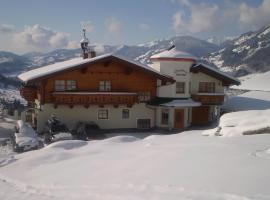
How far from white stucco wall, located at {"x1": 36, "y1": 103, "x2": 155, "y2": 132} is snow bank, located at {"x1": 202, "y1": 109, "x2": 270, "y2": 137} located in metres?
13.1

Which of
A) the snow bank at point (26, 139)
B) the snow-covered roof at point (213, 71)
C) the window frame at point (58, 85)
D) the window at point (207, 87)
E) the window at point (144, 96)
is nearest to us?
the snow bank at point (26, 139)

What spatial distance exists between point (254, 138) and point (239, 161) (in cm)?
411

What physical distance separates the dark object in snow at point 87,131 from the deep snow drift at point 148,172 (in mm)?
11386

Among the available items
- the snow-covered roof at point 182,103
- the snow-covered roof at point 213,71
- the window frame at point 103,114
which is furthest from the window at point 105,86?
the snow-covered roof at point 213,71

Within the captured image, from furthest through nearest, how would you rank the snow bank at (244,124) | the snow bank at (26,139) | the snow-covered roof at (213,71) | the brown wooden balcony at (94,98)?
the snow-covered roof at (213,71)
the brown wooden balcony at (94,98)
the snow bank at (26,139)
the snow bank at (244,124)

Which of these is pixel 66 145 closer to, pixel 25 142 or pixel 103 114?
pixel 25 142

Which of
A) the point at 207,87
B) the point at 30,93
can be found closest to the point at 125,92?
the point at 30,93

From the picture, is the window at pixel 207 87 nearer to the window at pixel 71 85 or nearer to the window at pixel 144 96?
the window at pixel 144 96

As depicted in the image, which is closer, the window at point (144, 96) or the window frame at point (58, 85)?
the window frame at point (58, 85)

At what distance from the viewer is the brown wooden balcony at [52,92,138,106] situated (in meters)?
30.0

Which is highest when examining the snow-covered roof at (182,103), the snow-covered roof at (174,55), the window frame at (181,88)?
the snow-covered roof at (174,55)

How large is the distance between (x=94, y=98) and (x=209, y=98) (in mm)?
10672

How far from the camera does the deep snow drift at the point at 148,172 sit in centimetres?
1082

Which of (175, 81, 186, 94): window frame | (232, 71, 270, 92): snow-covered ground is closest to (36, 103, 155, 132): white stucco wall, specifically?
(175, 81, 186, 94): window frame
